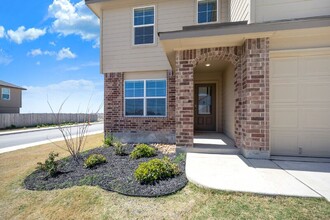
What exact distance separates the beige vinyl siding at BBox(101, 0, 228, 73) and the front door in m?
2.37

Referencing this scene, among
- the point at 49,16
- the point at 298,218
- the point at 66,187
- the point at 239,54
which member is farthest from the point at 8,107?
the point at 298,218

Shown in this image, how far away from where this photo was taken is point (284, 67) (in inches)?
189

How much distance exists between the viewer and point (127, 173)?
4.22 m

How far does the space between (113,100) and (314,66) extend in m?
7.78

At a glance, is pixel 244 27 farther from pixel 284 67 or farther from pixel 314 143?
pixel 314 143

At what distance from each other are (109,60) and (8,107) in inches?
873

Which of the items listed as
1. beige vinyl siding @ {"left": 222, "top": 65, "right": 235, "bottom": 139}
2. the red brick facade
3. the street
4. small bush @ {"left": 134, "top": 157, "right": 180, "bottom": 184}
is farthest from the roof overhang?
the street

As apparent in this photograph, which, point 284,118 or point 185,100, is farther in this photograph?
point 185,100

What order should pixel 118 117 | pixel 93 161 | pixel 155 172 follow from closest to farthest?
pixel 155 172
pixel 93 161
pixel 118 117

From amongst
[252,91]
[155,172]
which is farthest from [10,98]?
[252,91]

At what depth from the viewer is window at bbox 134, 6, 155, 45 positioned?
28.3ft

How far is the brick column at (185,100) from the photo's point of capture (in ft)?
17.6

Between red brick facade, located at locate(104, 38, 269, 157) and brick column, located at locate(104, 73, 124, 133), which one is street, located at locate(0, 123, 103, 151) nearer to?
brick column, located at locate(104, 73, 124, 133)

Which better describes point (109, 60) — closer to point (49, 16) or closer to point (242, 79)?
point (242, 79)
